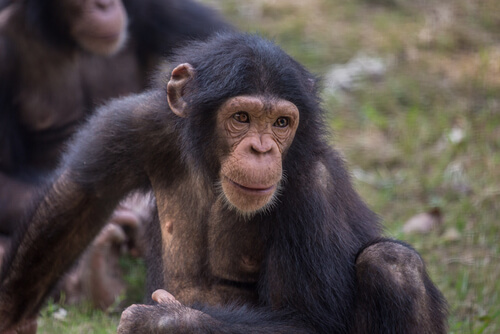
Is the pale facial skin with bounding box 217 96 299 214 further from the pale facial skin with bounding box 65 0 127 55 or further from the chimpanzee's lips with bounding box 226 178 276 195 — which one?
the pale facial skin with bounding box 65 0 127 55

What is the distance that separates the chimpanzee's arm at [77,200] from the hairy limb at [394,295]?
1.45m

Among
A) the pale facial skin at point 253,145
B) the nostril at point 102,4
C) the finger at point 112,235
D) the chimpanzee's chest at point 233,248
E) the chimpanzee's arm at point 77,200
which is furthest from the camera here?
the nostril at point 102,4

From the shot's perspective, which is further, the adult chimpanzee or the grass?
the grass

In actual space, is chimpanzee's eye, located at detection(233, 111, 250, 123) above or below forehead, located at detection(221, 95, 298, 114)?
below

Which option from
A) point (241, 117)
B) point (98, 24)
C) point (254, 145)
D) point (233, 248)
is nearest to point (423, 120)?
point (98, 24)

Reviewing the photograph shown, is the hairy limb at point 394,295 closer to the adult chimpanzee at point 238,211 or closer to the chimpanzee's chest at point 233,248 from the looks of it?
the adult chimpanzee at point 238,211

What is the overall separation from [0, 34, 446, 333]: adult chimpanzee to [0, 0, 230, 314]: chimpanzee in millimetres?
1624

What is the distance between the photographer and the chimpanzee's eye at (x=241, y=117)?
4.44m

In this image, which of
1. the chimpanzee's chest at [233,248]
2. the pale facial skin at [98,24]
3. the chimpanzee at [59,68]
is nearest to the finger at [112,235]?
the chimpanzee at [59,68]

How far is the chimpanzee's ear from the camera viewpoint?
4.68 meters

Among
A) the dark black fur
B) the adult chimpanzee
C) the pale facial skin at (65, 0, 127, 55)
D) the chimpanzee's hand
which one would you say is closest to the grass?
the dark black fur

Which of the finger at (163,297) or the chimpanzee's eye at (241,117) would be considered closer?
the chimpanzee's eye at (241,117)

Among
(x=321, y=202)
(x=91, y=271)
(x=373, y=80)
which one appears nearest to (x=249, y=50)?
(x=321, y=202)

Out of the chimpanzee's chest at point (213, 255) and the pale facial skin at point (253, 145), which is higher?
the pale facial skin at point (253, 145)
